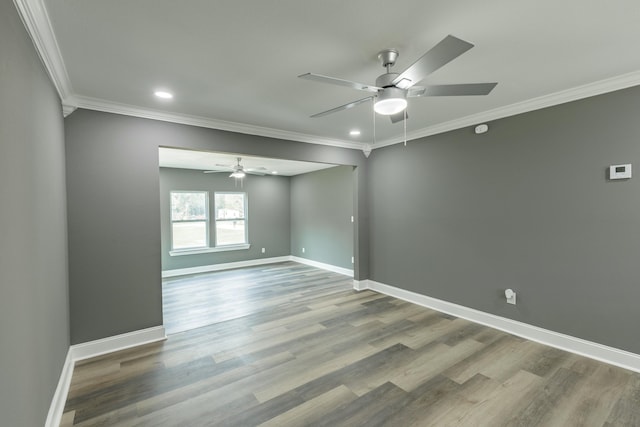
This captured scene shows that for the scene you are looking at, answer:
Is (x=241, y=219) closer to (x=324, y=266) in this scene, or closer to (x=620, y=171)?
(x=324, y=266)

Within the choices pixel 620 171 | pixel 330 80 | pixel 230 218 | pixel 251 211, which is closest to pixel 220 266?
pixel 230 218

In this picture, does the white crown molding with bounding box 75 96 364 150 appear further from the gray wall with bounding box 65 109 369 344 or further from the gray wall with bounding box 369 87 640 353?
the gray wall with bounding box 369 87 640 353

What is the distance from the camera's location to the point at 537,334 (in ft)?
9.92

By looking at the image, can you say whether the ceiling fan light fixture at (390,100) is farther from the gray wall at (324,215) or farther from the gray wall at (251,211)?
the gray wall at (251,211)

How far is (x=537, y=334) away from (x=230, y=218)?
6.36 metres

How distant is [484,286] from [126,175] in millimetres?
4277

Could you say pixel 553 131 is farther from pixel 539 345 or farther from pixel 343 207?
pixel 343 207

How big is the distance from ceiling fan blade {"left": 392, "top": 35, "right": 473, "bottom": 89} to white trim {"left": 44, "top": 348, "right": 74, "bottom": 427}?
3.04m

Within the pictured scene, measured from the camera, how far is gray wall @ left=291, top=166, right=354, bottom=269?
20.5 feet

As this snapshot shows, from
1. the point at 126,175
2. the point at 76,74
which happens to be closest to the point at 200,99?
the point at 76,74

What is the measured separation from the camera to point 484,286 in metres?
3.46

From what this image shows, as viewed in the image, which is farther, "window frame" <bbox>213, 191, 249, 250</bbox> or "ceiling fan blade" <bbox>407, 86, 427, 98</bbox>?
"window frame" <bbox>213, 191, 249, 250</bbox>

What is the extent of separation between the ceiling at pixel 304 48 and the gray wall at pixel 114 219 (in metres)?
0.28

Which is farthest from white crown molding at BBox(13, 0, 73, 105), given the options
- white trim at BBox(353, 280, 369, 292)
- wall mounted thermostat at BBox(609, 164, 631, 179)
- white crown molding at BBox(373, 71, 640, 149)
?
white trim at BBox(353, 280, 369, 292)
